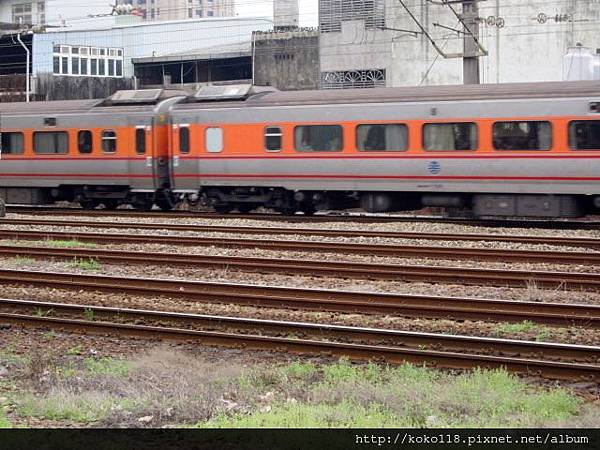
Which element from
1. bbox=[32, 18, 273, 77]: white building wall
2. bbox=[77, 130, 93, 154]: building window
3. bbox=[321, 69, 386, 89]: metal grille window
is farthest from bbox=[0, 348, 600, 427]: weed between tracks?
bbox=[32, 18, 273, 77]: white building wall

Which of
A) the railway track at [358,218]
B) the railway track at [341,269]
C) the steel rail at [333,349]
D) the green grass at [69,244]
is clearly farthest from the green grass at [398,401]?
the railway track at [358,218]

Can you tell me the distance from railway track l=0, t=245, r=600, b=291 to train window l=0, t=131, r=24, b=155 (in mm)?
11285

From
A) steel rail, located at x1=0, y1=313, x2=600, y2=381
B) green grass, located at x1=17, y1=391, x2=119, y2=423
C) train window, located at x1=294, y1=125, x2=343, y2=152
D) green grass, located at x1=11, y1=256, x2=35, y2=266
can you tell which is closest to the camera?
green grass, located at x1=17, y1=391, x2=119, y2=423

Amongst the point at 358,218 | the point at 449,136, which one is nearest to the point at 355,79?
the point at 358,218

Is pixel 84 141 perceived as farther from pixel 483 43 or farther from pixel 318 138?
pixel 483 43

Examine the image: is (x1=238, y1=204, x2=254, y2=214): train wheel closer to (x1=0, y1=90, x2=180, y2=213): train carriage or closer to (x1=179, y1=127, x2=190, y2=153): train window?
(x1=179, y1=127, x2=190, y2=153): train window

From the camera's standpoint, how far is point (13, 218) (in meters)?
24.2

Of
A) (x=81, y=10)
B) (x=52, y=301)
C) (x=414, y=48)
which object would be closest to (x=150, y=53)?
(x=81, y=10)

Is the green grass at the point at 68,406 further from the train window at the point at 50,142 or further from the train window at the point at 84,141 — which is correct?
the train window at the point at 50,142

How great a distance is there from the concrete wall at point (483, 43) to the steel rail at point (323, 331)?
3530 centimetres

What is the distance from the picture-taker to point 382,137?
22594mm

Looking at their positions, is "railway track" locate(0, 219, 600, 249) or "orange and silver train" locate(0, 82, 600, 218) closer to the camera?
"railway track" locate(0, 219, 600, 249)

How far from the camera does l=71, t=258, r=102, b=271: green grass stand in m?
15.9

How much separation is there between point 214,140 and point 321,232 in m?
6.34
